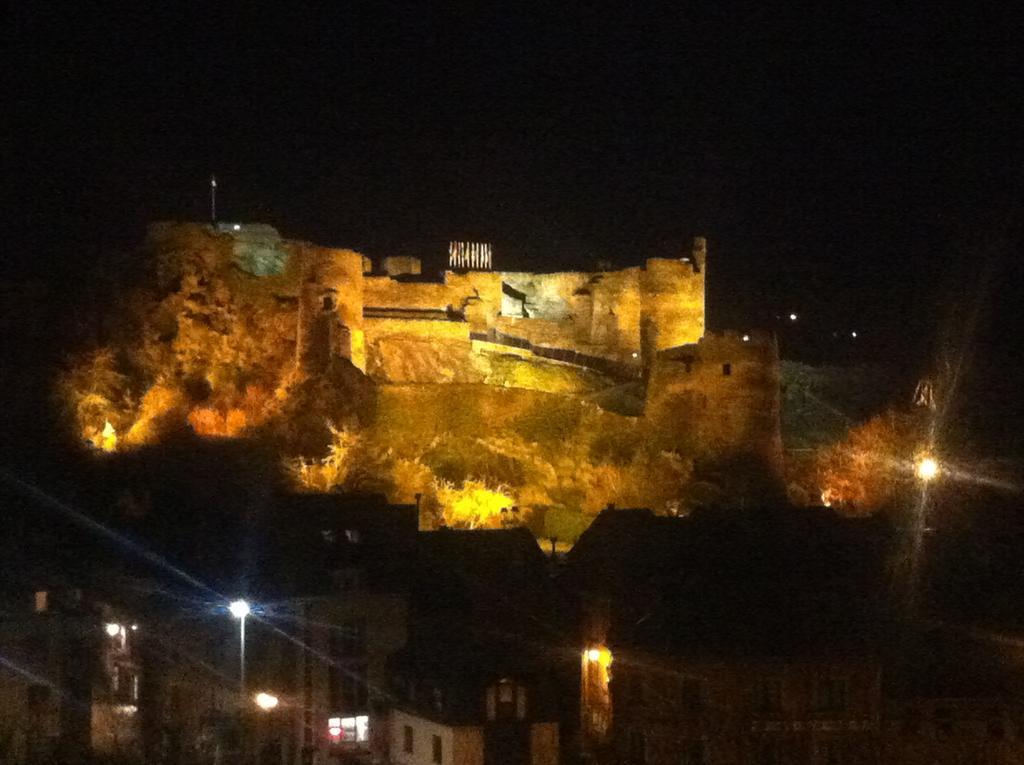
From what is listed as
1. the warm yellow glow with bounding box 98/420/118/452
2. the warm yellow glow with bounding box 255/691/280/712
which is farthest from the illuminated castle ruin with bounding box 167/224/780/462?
the warm yellow glow with bounding box 255/691/280/712

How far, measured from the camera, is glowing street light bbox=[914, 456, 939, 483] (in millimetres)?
52891

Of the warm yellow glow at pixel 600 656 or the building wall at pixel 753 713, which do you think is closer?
the building wall at pixel 753 713

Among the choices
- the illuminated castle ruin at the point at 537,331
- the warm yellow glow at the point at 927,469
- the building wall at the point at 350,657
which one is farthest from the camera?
the illuminated castle ruin at the point at 537,331

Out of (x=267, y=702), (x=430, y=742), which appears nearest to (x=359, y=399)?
(x=267, y=702)

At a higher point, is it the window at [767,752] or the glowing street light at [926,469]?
the glowing street light at [926,469]

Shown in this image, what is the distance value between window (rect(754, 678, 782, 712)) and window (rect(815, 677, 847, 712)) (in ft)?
3.27

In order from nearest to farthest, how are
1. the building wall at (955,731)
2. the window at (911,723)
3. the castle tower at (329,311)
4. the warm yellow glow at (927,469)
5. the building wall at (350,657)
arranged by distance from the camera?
the building wall at (955,731)
the window at (911,723)
the building wall at (350,657)
the warm yellow glow at (927,469)
the castle tower at (329,311)

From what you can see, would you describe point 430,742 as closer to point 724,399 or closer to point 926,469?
point 926,469

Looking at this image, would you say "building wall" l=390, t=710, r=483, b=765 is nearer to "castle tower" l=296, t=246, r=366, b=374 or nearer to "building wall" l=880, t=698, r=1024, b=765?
"building wall" l=880, t=698, r=1024, b=765

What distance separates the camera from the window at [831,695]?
117ft

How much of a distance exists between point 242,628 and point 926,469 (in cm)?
2587

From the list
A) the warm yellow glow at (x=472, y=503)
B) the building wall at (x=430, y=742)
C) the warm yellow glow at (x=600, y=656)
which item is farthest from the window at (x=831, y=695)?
the warm yellow glow at (x=472, y=503)

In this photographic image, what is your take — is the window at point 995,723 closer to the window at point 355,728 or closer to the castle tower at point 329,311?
the window at point 355,728

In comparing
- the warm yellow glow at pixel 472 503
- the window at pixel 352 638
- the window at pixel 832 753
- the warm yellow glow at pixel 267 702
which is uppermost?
the warm yellow glow at pixel 472 503
